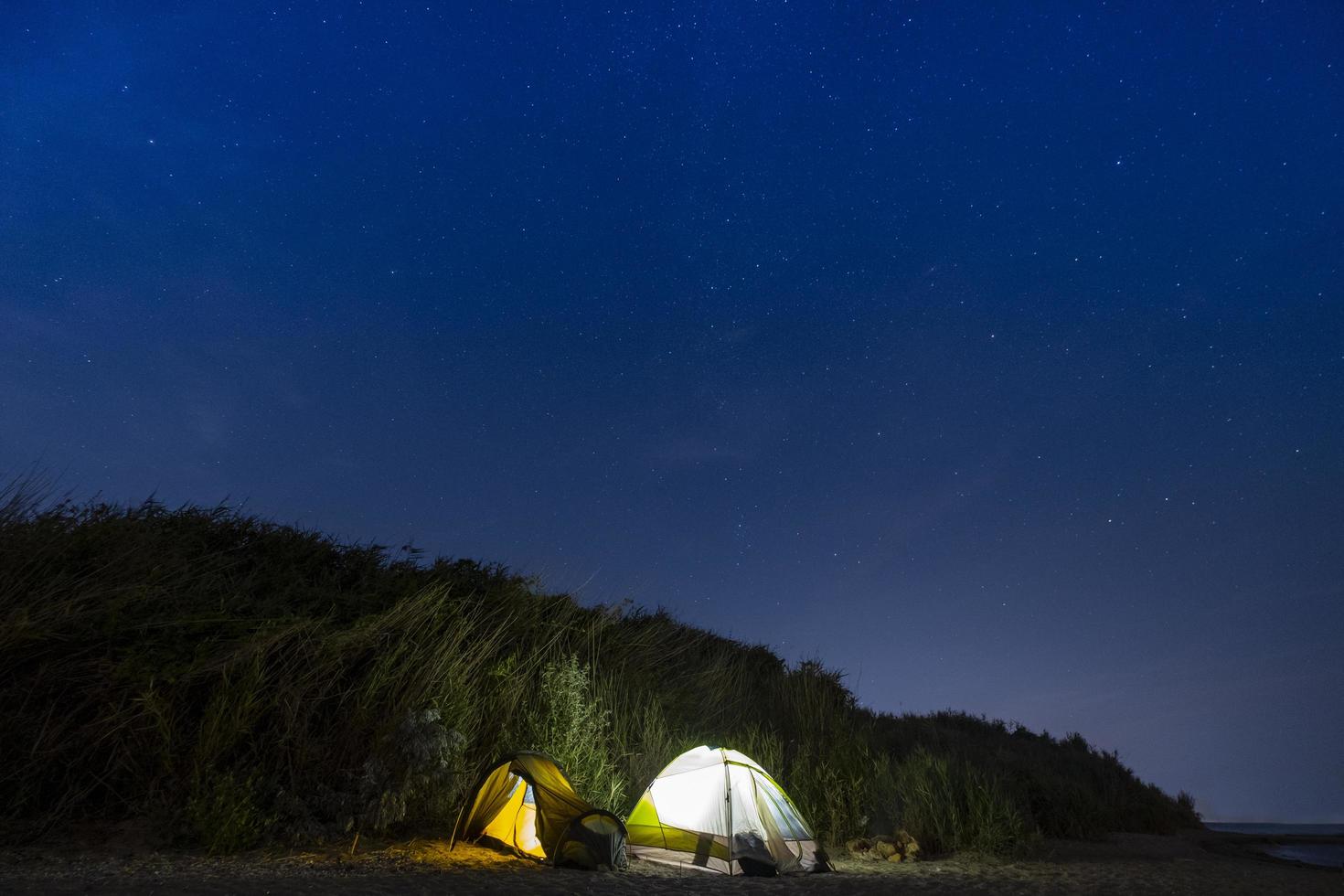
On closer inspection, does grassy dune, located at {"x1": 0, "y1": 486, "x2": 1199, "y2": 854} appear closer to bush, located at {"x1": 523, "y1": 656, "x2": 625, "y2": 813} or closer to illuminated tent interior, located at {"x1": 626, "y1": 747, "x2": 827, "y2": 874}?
bush, located at {"x1": 523, "y1": 656, "x2": 625, "y2": 813}

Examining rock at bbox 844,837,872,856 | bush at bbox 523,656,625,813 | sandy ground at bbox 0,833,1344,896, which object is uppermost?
bush at bbox 523,656,625,813

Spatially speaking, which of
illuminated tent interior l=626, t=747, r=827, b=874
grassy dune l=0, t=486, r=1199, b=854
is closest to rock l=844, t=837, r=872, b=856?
grassy dune l=0, t=486, r=1199, b=854

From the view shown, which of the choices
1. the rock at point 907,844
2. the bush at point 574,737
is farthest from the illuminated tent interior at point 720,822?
the rock at point 907,844

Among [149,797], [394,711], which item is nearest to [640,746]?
[394,711]

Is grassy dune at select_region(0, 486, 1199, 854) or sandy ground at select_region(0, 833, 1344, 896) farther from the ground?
grassy dune at select_region(0, 486, 1199, 854)

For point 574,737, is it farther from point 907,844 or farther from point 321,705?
point 907,844

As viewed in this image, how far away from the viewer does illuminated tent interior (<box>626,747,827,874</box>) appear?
8.17 meters

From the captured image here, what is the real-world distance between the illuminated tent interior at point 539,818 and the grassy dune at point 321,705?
68 cm

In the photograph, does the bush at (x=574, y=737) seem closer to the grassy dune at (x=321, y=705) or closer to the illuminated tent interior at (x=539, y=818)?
the grassy dune at (x=321, y=705)

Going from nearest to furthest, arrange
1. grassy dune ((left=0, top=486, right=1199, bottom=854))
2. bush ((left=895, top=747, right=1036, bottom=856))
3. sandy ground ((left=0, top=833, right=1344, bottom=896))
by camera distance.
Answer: sandy ground ((left=0, top=833, right=1344, bottom=896)) < grassy dune ((left=0, top=486, right=1199, bottom=854)) < bush ((left=895, top=747, right=1036, bottom=856))

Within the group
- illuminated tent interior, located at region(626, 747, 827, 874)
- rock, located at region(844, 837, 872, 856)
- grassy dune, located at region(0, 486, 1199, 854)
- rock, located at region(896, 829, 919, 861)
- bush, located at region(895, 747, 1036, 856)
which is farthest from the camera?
rock, located at region(844, 837, 872, 856)

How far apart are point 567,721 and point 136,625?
4668 mm

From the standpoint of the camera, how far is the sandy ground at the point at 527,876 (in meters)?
5.60

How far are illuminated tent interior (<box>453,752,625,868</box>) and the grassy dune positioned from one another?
0.68m
